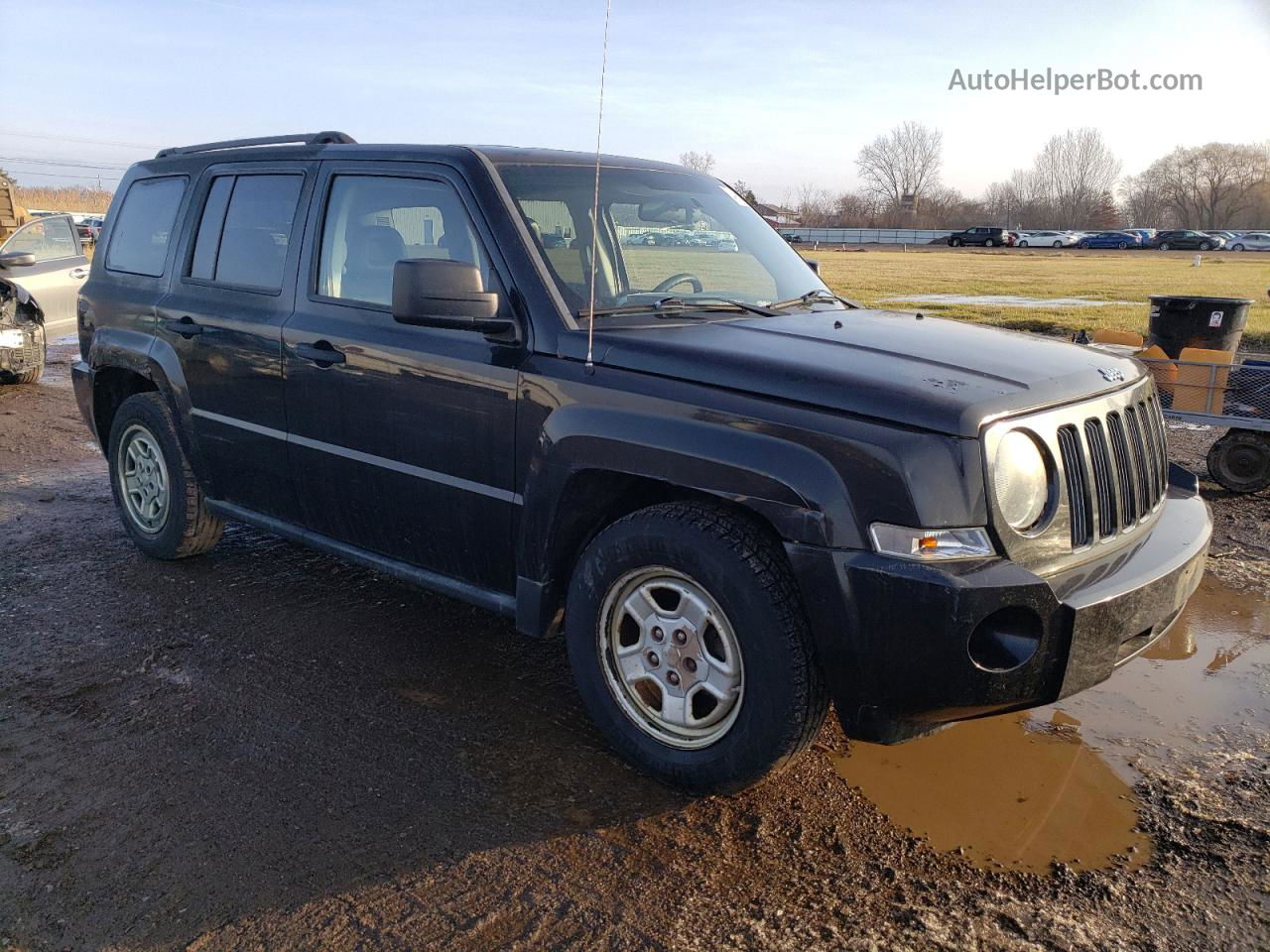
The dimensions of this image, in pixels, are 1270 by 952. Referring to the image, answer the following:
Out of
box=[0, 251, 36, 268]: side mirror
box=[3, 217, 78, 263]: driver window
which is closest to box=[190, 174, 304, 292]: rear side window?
box=[0, 251, 36, 268]: side mirror

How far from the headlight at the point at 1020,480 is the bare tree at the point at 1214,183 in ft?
371

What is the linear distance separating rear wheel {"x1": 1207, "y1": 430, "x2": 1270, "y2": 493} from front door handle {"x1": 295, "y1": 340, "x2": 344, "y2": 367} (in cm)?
586

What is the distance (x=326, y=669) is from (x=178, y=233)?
2.36 m

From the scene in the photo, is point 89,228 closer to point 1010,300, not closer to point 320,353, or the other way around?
Answer: point 1010,300

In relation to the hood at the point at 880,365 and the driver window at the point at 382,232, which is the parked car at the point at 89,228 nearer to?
the driver window at the point at 382,232

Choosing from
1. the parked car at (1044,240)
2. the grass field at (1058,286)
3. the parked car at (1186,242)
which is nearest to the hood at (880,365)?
the grass field at (1058,286)

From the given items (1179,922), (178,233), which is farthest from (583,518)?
(178,233)

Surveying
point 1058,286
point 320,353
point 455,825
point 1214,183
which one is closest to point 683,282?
point 320,353

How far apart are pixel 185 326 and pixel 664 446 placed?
2.88 m

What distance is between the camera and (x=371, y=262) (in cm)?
417

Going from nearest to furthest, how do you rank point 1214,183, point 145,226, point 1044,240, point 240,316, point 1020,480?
point 1020,480
point 240,316
point 145,226
point 1044,240
point 1214,183

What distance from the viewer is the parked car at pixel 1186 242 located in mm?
63669

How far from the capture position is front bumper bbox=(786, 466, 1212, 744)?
2.77 metres

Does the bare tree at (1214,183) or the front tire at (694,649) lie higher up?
the bare tree at (1214,183)
